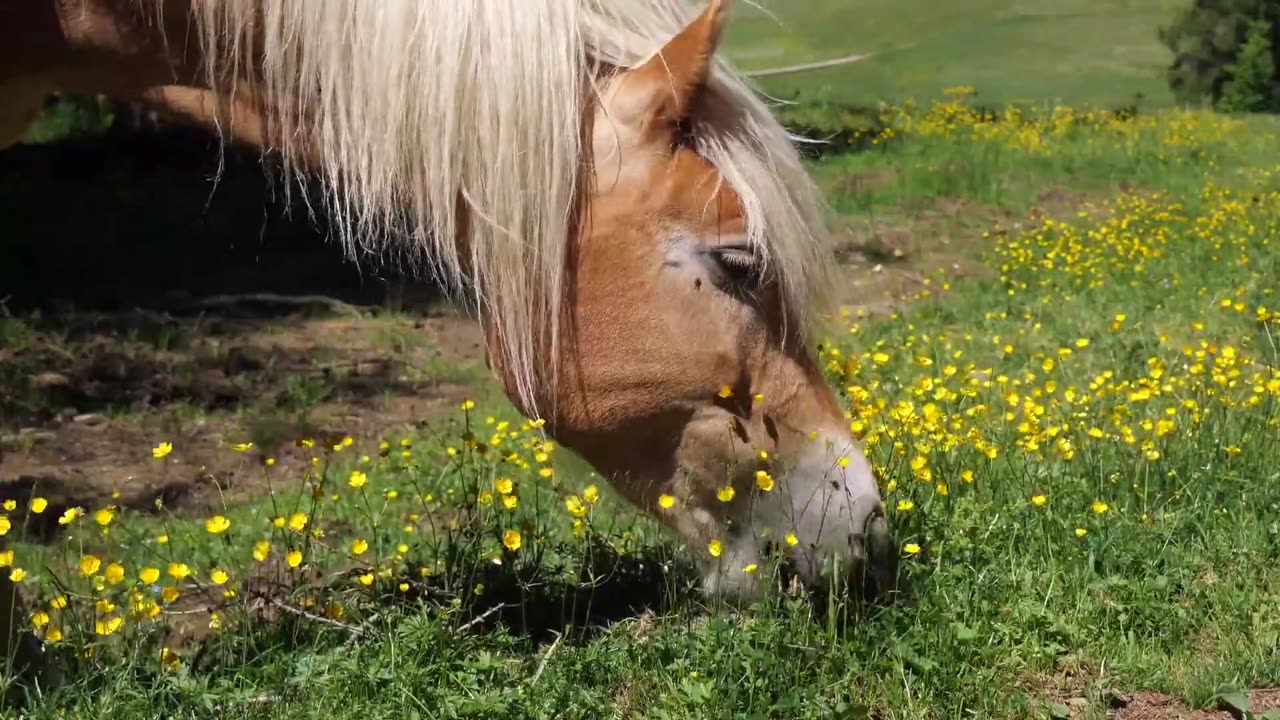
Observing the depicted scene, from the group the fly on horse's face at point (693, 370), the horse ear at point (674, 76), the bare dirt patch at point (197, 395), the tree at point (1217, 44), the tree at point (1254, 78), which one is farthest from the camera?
the tree at point (1217, 44)

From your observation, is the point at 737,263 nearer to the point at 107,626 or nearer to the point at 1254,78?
the point at 107,626

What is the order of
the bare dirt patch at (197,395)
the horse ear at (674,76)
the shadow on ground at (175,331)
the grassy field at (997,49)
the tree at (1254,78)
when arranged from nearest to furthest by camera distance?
1. the horse ear at (674,76)
2. the bare dirt patch at (197,395)
3. the shadow on ground at (175,331)
4. the grassy field at (997,49)
5. the tree at (1254,78)

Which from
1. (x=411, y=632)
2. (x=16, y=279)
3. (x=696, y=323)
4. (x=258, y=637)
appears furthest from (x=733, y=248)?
(x=16, y=279)

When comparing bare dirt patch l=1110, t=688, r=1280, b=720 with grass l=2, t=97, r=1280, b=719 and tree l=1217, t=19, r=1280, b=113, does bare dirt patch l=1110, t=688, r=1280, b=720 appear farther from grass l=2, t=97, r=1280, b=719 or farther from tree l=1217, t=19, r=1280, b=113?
tree l=1217, t=19, r=1280, b=113

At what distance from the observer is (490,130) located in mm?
2553

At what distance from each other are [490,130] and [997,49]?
28834mm

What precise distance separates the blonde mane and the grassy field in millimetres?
18956

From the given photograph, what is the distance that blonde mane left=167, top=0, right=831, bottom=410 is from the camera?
8.35 ft

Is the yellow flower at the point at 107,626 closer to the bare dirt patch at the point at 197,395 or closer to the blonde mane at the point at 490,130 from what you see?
the blonde mane at the point at 490,130

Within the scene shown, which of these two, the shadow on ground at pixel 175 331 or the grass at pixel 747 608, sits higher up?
the grass at pixel 747 608

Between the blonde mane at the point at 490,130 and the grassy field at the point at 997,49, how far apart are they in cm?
1896

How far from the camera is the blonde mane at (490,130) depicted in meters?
2.54

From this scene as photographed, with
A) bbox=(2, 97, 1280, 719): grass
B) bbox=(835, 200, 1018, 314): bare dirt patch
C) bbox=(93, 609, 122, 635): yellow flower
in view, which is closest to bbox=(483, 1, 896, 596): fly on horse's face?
bbox=(2, 97, 1280, 719): grass

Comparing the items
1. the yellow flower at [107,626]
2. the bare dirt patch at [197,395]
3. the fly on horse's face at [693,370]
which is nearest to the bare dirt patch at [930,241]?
the bare dirt patch at [197,395]
